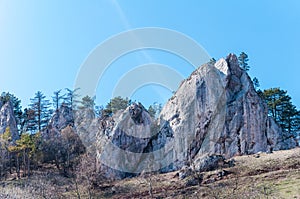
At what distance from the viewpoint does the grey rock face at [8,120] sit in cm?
5378

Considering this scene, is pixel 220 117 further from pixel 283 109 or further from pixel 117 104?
pixel 117 104

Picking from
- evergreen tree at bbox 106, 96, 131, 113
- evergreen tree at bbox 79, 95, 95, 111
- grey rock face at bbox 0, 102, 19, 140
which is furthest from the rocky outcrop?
evergreen tree at bbox 79, 95, 95, 111

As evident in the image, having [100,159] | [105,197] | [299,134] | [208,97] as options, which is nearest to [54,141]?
[100,159]

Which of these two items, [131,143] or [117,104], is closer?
[131,143]

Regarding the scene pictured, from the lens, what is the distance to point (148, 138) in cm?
4462

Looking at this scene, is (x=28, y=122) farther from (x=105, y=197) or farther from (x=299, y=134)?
(x=299, y=134)

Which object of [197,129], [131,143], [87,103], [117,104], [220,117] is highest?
[87,103]

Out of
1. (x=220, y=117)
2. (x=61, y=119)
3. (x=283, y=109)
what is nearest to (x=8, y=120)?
(x=61, y=119)

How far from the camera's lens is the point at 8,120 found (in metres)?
54.5

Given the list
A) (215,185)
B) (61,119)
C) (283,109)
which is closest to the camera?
(215,185)

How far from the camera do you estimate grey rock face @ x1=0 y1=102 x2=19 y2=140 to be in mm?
53781

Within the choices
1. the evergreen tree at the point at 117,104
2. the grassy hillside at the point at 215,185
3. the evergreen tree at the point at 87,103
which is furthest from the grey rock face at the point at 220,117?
the evergreen tree at the point at 87,103

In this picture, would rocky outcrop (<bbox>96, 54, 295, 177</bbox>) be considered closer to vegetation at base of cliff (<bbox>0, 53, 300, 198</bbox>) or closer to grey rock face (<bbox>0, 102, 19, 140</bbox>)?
vegetation at base of cliff (<bbox>0, 53, 300, 198</bbox>)

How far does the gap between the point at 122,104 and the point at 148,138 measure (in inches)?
588
